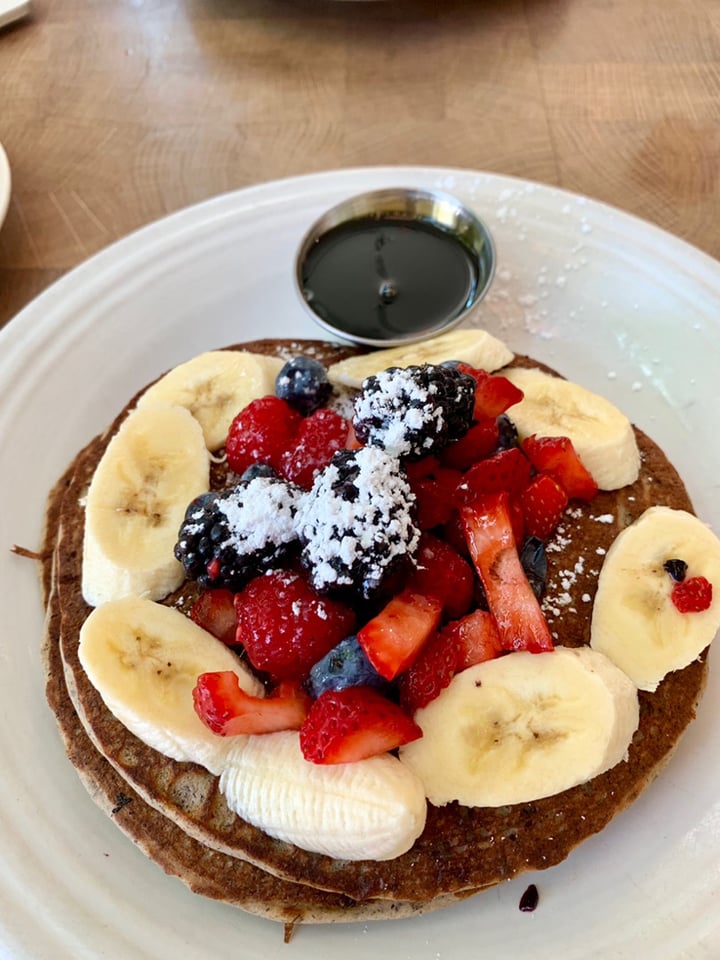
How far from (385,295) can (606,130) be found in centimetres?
149

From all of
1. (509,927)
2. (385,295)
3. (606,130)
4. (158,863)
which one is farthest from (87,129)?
(509,927)

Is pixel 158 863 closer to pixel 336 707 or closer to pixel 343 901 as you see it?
pixel 343 901

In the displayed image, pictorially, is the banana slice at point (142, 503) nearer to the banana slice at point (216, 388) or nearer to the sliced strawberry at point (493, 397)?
the banana slice at point (216, 388)

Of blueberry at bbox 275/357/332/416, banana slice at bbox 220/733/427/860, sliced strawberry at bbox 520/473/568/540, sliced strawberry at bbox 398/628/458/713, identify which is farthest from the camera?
blueberry at bbox 275/357/332/416

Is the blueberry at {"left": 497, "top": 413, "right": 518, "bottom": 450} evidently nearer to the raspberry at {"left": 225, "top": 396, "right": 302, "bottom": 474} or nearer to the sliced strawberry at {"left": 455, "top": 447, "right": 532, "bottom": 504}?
the sliced strawberry at {"left": 455, "top": 447, "right": 532, "bottom": 504}

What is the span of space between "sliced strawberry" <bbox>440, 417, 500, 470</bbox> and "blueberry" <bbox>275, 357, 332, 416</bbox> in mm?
387

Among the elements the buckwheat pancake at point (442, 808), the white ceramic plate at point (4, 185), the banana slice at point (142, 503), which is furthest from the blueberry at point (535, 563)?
the white ceramic plate at point (4, 185)

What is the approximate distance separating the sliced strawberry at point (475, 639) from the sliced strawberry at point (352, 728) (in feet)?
Result: 0.54

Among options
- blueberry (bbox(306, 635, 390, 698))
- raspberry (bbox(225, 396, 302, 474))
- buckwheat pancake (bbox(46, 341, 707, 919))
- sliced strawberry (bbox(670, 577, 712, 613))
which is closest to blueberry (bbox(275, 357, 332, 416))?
raspberry (bbox(225, 396, 302, 474))

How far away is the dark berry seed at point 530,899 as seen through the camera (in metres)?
1.36

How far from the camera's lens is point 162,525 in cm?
158

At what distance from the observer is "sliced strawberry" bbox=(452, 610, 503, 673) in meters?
1.35

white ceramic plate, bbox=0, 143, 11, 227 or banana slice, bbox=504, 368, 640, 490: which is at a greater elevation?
white ceramic plate, bbox=0, 143, 11, 227

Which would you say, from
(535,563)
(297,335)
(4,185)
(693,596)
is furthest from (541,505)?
(4,185)
